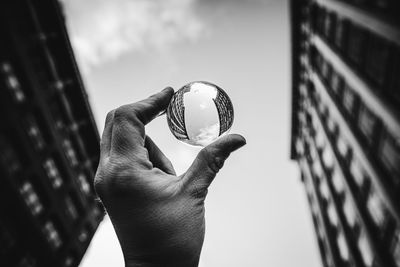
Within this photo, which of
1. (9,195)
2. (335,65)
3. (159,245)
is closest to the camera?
(159,245)

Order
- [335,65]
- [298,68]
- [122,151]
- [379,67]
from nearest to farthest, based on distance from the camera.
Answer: [122,151], [379,67], [335,65], [298,68]

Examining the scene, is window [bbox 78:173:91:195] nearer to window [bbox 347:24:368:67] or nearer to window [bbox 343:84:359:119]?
window [bbox 343:84:359:119]

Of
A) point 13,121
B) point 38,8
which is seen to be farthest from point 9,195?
point 38,8

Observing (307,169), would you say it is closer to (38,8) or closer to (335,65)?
A: (335,65)

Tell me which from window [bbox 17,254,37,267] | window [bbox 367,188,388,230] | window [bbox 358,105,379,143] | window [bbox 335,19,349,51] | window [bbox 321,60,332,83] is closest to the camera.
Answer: window [bbox 367,188,388,230]

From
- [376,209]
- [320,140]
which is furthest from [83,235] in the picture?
[376,209]

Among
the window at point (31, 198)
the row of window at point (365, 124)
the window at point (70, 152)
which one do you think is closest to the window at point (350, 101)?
the row of window at point (365, 124)

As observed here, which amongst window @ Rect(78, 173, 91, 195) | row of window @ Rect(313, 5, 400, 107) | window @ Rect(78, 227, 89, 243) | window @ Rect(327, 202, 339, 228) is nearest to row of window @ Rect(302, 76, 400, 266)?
window @ Rect(327, 202, 339, 228)
